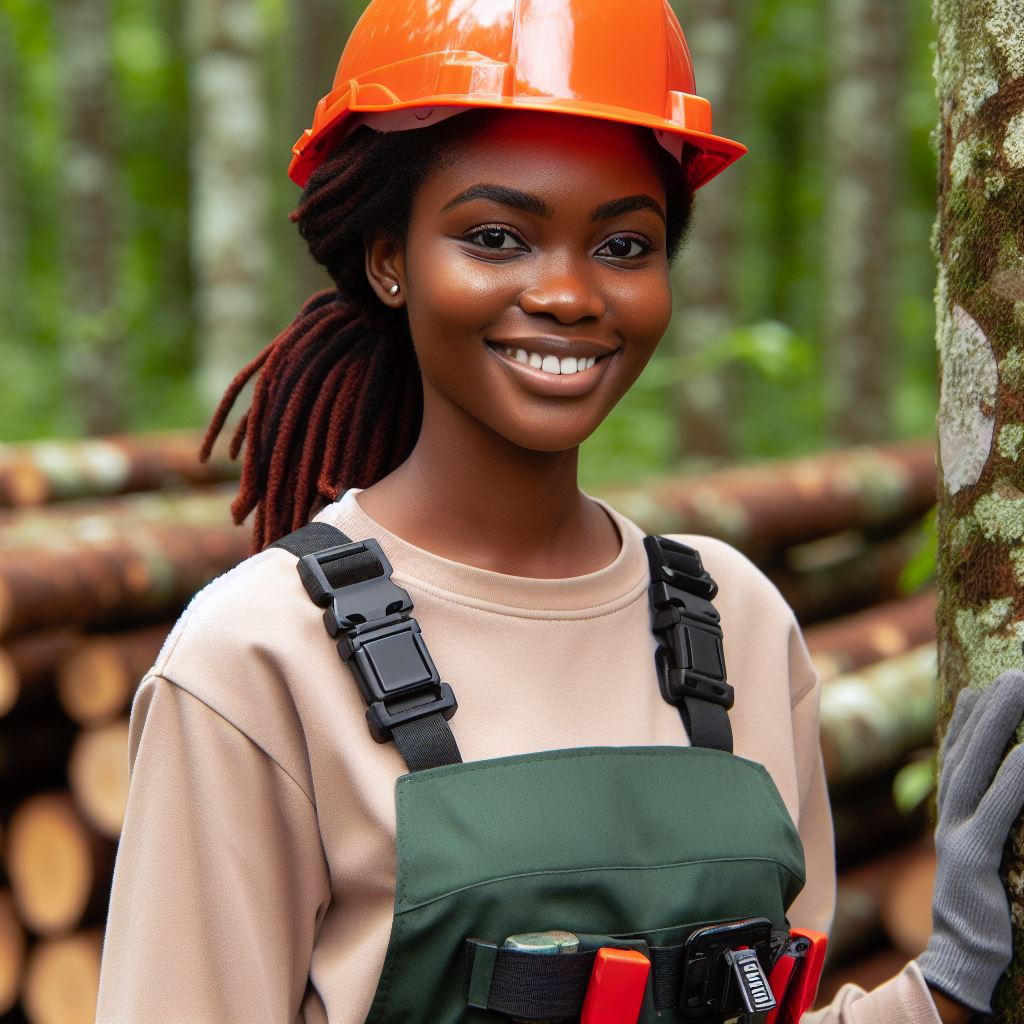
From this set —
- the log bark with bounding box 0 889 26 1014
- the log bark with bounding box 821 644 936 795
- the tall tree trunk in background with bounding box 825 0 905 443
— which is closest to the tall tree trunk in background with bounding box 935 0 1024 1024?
the log bark with bounding box 821 644 936 795

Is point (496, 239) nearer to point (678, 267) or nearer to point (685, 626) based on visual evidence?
point (685, 626)

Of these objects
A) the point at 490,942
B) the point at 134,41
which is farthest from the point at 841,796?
the point at 134,41

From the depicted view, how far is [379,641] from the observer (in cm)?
167

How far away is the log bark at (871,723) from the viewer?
4340 millimetres

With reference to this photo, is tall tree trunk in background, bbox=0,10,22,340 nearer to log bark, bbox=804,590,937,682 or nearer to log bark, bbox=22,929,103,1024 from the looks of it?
log bark, bbox=804,590,937,682

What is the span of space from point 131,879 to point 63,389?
17497mm

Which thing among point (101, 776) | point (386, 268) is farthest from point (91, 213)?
point (386, 268)

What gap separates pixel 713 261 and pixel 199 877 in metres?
7.83

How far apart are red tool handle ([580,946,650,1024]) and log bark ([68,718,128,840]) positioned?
2647 millimetres

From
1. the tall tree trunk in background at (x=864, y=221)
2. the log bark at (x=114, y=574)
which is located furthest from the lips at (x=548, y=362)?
the tall tree trunk in background at (x=864, y=221)

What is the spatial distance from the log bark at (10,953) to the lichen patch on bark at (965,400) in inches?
131

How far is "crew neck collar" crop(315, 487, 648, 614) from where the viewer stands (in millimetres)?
1801

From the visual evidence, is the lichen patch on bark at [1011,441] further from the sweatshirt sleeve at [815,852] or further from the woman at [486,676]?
the sweatshirt sleeve at [815,852]

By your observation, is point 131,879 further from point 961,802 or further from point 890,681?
point 890,681
